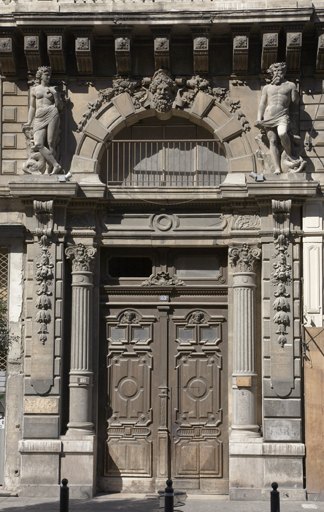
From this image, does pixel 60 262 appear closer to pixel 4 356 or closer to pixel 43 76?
pixel 4 356

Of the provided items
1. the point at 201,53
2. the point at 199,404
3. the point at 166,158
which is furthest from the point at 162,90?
the point at 199,404

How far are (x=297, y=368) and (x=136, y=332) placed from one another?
3018 millimetres

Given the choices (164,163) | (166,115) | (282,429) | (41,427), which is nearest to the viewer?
(282,429)

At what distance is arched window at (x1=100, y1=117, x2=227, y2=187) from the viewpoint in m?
14.7

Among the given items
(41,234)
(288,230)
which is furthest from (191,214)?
(41,234)

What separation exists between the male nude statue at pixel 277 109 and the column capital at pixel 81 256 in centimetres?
364

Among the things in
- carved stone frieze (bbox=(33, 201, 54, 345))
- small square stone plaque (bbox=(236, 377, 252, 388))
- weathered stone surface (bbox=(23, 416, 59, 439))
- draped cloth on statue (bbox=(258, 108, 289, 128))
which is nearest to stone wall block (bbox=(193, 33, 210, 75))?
draped cloth on statue (bbox=(258, 108, 289, 128))

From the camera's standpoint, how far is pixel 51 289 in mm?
14000

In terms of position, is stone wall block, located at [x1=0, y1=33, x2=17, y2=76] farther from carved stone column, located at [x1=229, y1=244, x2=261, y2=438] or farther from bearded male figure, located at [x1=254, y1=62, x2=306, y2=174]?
carved stone column, located at [x1=229, y1=244, x2=261, y2=438]

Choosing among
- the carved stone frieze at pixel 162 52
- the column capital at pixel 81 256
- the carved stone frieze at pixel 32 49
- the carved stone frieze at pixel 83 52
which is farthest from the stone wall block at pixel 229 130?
the carved stone frieze at pixel 32 49

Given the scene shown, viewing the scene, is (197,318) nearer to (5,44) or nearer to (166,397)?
(166,397)

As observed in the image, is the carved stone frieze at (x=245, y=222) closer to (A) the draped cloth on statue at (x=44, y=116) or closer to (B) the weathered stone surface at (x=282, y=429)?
(B) the weathered stone surface at (x=282, y=429)

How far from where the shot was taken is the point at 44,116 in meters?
14.2

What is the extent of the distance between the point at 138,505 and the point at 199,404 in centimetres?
218
